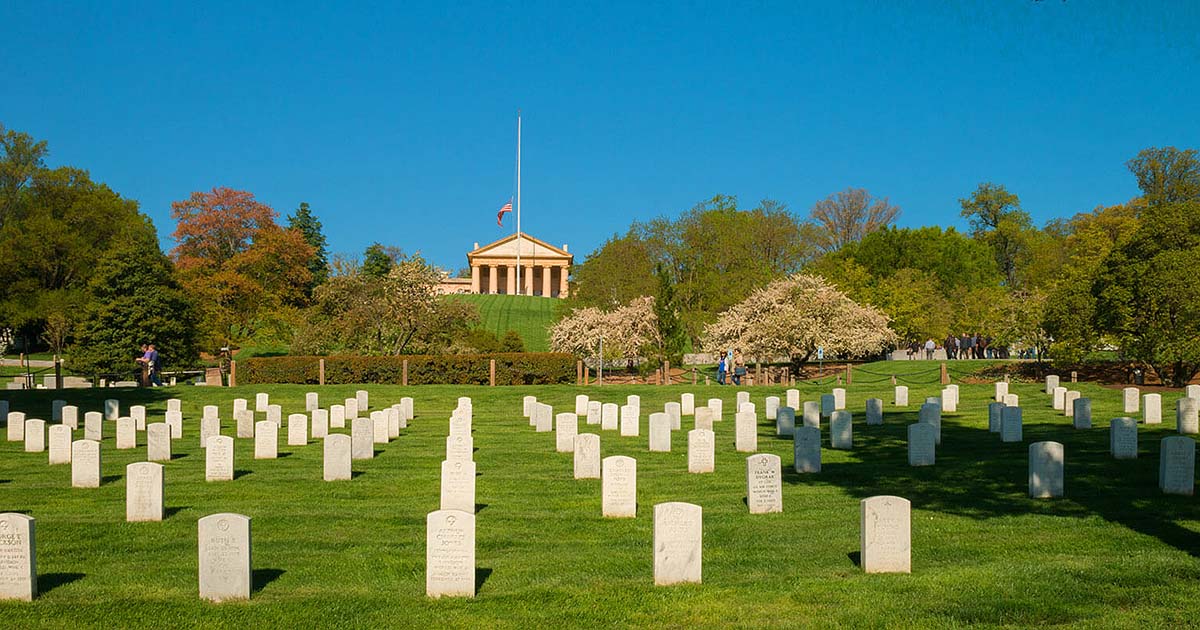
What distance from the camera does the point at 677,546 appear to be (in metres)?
9.24

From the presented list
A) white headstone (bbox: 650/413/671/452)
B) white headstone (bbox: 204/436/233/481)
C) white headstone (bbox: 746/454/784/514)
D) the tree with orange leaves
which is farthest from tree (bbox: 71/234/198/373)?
white headstone (bbox: 746/454/784/514)

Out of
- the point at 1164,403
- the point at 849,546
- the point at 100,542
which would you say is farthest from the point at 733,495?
the point at 1164,403

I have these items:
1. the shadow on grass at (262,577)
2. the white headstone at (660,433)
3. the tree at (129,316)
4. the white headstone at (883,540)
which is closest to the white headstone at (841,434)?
the white headstone at (660,433)

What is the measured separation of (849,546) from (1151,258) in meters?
28.6

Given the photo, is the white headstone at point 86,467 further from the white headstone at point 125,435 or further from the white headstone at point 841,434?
the white headstone at point 841,434

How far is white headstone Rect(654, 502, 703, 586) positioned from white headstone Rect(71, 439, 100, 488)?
35.8 feet

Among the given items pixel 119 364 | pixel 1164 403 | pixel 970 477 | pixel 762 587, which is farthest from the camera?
pixel 119 364

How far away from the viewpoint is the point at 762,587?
29.7 feet

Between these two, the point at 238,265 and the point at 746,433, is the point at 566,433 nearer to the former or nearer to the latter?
the point at 746,433

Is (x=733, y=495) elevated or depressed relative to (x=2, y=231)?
depressed

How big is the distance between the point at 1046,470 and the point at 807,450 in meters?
3.99

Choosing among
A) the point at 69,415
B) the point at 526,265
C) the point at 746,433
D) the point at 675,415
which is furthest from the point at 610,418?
the point at 526,265

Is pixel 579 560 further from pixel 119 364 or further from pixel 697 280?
pixel 697 280

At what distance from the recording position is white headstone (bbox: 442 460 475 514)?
13.2 metres
